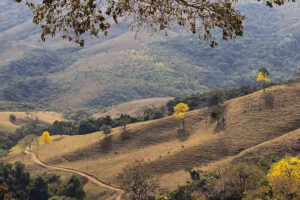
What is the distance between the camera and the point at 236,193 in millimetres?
64875

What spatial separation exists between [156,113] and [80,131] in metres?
34.6

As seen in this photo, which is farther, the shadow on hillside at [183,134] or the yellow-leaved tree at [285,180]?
the shadow on hillside at [183,134]

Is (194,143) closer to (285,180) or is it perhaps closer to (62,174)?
(62,174)

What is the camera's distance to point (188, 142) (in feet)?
363

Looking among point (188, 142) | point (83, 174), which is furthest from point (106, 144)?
point (188, 142)

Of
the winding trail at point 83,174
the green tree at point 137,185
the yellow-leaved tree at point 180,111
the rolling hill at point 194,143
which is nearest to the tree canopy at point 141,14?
the green tree at point 137,185

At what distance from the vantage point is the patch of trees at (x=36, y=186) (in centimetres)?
9431

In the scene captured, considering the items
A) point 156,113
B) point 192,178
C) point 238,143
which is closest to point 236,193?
point 192,178

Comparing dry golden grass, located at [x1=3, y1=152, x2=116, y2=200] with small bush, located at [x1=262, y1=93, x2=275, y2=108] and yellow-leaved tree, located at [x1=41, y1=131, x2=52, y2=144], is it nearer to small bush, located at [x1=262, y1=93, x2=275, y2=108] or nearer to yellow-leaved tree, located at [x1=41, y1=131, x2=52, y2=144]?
yellow-leaved tree, located at [x1=41, y1=131, x2=52, y2=144]

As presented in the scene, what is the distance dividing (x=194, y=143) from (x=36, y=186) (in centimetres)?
4435

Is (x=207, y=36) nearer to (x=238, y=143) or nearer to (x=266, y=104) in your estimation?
(x=238, y=143)

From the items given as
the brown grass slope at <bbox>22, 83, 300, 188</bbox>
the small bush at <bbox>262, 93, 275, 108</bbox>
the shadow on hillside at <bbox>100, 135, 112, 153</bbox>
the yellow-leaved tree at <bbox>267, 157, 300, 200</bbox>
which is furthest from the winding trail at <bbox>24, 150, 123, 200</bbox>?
the small bush at <bbox>262, 93, 275, 108</bbox>

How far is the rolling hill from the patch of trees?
10164 millimetres

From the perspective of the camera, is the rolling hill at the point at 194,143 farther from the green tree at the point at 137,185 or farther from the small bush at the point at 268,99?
the green tree at the point at 137,185
